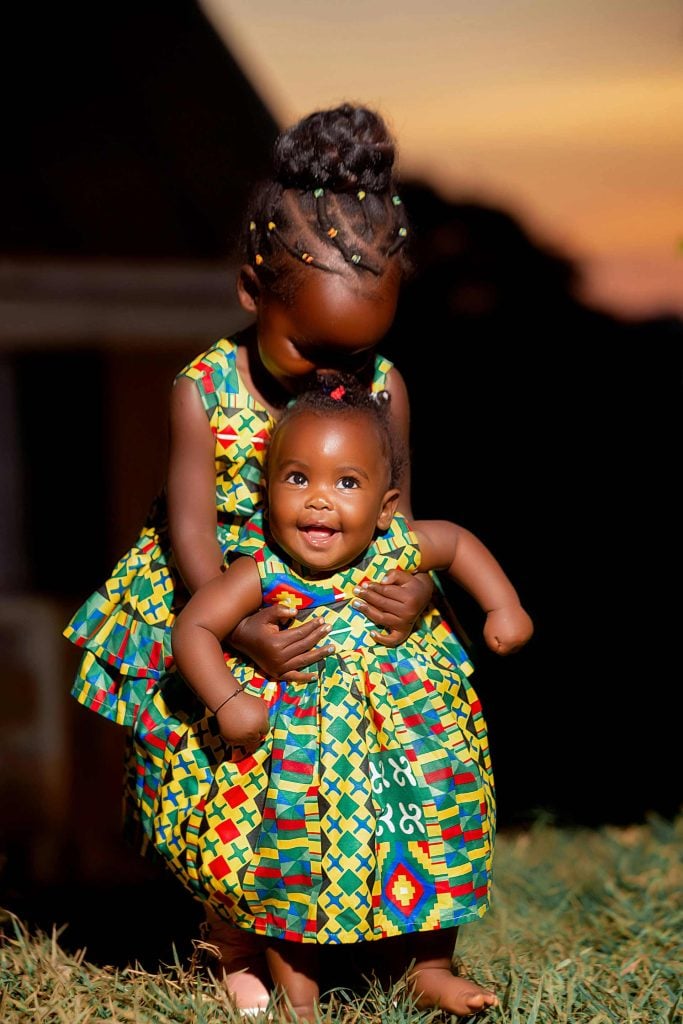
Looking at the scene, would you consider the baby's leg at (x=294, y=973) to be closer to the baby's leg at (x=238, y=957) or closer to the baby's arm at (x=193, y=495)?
the baby's leg at (x=238, y=957)

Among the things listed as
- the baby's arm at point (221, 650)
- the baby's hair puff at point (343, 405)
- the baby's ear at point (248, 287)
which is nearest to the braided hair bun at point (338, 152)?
the baby's ear at point (248, 287)

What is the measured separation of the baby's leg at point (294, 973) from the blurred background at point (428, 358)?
108 cm

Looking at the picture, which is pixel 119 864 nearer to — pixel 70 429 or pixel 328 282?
pixel 70 429

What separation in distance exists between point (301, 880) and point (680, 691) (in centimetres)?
265

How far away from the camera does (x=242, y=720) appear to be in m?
2.61

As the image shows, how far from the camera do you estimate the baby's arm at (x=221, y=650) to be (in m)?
2.62

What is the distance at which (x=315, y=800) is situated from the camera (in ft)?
8.61

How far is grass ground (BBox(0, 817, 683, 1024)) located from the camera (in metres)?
2.83

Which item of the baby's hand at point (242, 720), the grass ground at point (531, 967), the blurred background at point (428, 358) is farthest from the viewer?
the blurred background at point (428, 358)

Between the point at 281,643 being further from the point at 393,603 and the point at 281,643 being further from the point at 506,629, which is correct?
the point at 506,629

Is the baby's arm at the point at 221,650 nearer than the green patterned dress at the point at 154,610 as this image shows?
Yes

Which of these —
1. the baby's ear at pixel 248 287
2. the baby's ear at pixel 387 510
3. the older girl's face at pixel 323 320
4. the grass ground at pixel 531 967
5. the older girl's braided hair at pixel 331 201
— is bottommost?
the grass ground at pixel 531 967

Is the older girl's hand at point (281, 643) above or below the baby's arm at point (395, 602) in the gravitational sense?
below

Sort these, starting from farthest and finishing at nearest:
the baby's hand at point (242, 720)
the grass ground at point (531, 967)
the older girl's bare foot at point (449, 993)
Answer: the grass ground at point (531, 967) < the older girl's bare foot at point (449, 993) < the baby's hand at point (242, 720)
